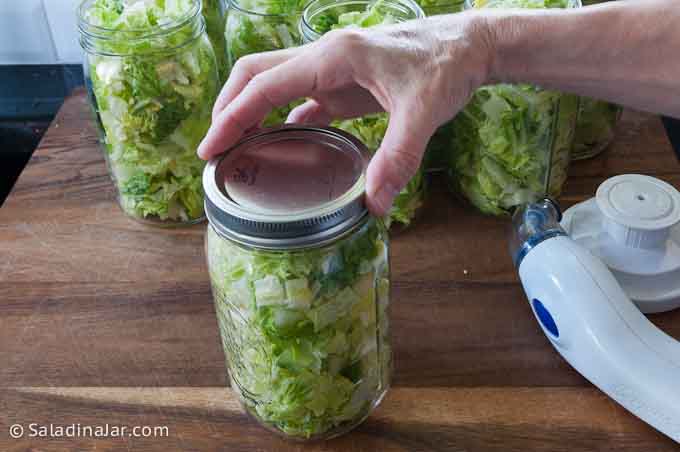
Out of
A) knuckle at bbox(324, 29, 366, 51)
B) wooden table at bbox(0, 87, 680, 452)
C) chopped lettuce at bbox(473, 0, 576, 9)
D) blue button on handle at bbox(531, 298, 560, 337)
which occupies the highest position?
knuckle at bbox(324, 29, 366, 51)

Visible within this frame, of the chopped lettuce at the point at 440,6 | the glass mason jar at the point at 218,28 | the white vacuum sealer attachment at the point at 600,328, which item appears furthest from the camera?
the glass mason jar at the point at 218,28

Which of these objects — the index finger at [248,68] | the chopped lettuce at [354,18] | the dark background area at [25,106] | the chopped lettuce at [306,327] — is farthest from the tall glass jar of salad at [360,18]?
the dark background area at [25,106]

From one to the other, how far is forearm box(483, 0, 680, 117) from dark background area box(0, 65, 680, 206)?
0.73 m

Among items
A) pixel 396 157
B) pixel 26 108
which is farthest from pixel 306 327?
Result: pixel 26 108

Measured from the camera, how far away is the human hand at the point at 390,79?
2.21ft

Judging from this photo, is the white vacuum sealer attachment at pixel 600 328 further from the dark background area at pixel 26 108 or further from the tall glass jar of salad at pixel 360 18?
the dark background area at pixel 26 108

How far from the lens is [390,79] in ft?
2.30

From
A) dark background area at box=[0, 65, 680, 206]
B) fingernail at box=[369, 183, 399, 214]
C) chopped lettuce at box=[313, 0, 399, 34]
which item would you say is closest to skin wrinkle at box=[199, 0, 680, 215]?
fingernail at box=[369, 183, 399, 214]

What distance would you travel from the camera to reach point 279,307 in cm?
67

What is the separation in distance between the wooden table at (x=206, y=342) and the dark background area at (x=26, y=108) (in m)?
0.35

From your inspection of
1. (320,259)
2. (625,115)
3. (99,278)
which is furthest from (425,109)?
(625,115)

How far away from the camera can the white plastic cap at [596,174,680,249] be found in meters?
0.87

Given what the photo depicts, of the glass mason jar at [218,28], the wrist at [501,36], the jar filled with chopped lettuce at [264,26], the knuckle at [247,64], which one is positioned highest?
the wrist at [501,36]

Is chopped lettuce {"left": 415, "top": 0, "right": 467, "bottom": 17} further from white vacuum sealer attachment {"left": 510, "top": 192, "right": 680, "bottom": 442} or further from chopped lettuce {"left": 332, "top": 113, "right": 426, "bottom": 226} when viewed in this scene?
white vacuum sealer attachment {"left": 510, "top": 192, "right": 680, "bottom": 442}
